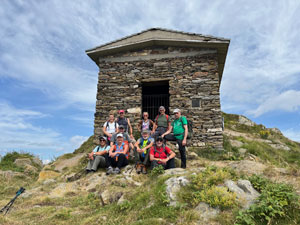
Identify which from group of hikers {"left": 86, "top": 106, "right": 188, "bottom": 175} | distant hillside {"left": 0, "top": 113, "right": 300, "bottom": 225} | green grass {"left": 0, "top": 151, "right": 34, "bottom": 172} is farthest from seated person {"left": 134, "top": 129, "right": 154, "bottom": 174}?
green grass {"left": 0, "top": 151, "right": 34, "bottom": 172}

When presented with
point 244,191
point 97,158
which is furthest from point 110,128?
point 244,191

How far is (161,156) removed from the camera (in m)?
6.00

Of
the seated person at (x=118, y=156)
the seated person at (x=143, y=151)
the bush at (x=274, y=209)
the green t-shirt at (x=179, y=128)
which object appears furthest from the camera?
the seated person at (x=118, y=156)

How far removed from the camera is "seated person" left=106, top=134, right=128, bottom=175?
6.47 metres

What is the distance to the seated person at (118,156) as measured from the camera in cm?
647

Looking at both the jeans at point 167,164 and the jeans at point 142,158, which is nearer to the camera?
the jeans at point 167,164

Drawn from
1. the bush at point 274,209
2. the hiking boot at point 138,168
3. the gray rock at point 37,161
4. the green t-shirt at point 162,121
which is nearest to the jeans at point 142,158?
the hiking boot at point 138,168

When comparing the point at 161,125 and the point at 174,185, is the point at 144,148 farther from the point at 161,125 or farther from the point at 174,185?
the point at 174,185

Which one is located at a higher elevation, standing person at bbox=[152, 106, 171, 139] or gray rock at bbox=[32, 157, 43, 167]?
standing person at bbox=[152, 106, 171, 139]

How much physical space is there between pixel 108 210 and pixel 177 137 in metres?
2.96

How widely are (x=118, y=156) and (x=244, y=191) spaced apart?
Result: 380 centimetres

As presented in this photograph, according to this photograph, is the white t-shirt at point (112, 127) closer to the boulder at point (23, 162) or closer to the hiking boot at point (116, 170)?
the hiking boot at point (116, 170)

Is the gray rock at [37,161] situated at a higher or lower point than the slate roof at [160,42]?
lower

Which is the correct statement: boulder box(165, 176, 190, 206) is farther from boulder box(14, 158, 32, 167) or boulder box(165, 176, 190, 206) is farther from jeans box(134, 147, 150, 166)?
boulder box(14, 158, 32, 167)
